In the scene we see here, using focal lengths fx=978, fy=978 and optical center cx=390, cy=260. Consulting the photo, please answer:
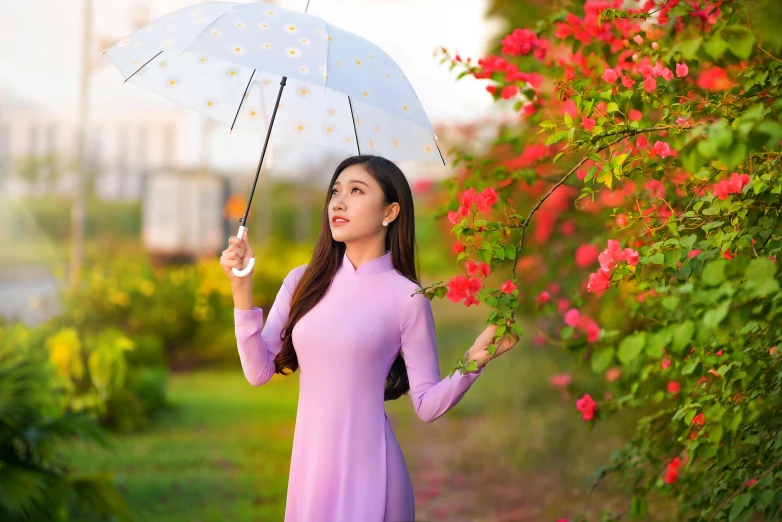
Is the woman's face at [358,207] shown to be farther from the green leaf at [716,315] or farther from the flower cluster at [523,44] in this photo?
the green leaf at [716,315]

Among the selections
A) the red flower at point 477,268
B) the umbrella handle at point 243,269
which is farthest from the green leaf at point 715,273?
the umbrella handle at point 243,269

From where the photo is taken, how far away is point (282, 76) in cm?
287

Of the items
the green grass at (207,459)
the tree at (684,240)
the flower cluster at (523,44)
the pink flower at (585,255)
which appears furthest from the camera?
the green grass at (207,459)

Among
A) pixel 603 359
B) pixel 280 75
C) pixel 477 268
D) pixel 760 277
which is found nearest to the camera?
pixel 760 277

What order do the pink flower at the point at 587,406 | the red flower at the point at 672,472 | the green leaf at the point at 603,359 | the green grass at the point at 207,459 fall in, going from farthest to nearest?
the green grass at the point at 207,459 → the pink flower at the point at 587,406 → the red flower at the point at 672,472 → the green leaf at the point at 603,359

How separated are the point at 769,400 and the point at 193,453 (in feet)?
17.7

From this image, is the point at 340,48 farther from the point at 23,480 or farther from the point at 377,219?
the point at 23,480

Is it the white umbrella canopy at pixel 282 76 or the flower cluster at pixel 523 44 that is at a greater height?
the flower cluster at pixel 523 44

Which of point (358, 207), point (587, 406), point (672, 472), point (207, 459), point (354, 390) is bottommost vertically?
point (207, 459)

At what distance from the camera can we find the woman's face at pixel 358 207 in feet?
8.80

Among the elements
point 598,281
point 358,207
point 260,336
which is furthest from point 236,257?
point 598,281

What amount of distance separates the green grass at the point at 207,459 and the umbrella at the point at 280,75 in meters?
2.50

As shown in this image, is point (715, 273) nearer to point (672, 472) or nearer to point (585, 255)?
point (672, 472)

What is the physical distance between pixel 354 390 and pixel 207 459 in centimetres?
475
